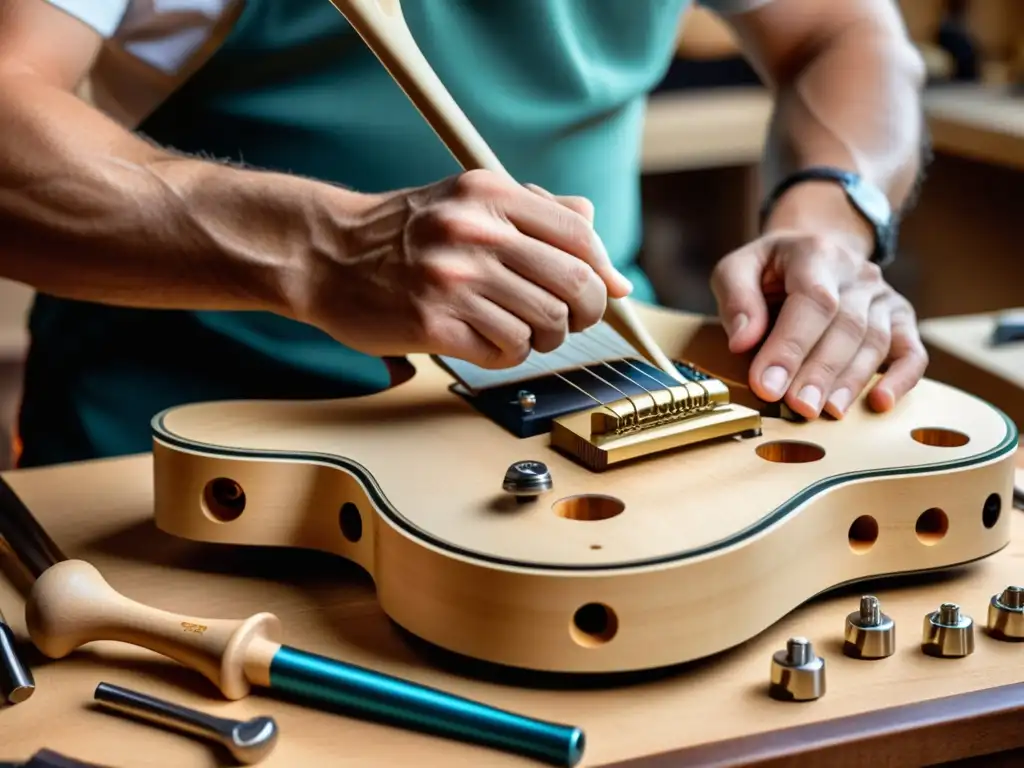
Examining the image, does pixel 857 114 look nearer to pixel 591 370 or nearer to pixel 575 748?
pixel 591 370

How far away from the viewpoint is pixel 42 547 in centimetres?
75

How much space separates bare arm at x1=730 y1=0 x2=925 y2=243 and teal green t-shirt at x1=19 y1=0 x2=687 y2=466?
0.56 feet

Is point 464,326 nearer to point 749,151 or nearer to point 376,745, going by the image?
point 376,745

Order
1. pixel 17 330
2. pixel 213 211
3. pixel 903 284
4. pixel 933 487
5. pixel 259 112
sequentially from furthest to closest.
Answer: pixel 903 284 → pixel 17 330 → pixel 259 112 → pixel 213 211 → pixel 933 487

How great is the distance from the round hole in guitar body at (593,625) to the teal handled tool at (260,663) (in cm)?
6

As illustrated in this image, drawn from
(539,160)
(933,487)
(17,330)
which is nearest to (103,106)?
(539,160)

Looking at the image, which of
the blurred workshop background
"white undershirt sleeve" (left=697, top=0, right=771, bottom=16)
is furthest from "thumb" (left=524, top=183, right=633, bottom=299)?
the blurred workshop background

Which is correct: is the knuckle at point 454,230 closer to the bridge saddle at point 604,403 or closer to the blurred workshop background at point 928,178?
the bridge saddle at point 604,403

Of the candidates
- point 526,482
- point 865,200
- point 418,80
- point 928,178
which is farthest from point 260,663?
point 928,178

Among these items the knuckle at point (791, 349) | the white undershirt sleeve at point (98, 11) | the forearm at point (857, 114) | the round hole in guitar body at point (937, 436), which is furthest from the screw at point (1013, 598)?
the white undershirt sleeve at point (98, 11)

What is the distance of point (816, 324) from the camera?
881 millimetres

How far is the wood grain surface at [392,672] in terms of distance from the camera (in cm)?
59

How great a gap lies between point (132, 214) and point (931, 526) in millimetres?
543

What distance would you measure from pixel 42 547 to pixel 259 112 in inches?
17.5
